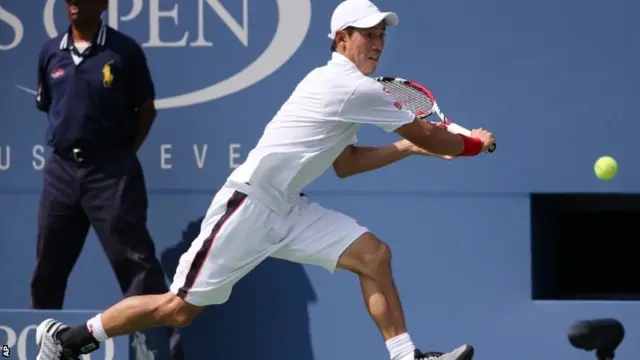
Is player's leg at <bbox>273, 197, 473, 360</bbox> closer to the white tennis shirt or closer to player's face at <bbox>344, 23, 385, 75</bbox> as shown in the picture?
the white tennis shirt

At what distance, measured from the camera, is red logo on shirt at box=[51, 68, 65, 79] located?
6.93 m

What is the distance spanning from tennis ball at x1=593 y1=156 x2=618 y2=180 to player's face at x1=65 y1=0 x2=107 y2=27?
2.31 meters

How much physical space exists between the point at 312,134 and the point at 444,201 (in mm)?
1403

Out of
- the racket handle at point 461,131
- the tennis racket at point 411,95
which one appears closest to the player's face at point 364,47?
the tennis racket at point 411,95

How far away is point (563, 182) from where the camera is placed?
22.6 feet

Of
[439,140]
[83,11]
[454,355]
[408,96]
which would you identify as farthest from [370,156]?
[83,11]

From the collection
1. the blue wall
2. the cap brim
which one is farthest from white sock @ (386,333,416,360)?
the blue wall

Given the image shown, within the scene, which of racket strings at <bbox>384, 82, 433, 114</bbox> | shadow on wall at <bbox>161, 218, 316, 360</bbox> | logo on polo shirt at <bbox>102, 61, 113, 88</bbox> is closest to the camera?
racket strings at <bbox>384, 82, 433, 114</bbox>

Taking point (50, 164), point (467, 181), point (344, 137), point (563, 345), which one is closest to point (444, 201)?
point (467, 181)

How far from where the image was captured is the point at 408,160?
279 inches

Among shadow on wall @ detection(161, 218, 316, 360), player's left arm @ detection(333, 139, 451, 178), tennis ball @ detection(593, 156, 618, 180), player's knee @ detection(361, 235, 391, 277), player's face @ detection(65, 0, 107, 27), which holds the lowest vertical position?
shadow on wall @ detection(161, 218, 316, 360)

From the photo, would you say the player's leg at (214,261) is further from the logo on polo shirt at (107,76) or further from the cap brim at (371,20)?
the logo on polo shirt at (107,76)

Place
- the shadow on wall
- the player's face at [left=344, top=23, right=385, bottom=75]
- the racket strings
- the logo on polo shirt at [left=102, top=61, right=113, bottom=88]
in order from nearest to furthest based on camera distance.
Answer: the player's face at [left=344, top=23, right=385, bottom=75]
the racket strings
the logo on polo shirt at [left=102, top=61, right=113, bottom=88]
the shadow on wall

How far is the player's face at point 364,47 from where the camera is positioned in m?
5.84
